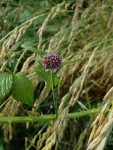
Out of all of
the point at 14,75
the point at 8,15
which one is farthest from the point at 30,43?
the point at 14,75

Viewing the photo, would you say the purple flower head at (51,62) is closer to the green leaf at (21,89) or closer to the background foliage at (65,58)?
the green leaf at (21,89)

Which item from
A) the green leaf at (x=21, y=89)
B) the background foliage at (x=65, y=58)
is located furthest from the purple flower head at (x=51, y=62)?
the background foliage at (x=65, y=58)

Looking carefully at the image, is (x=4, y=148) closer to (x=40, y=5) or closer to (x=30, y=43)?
(x=30, y=43)

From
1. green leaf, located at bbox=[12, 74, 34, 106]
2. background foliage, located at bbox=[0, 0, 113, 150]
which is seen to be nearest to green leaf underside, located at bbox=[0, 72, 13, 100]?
green leaf, located at bbox=[12, 74, 34, 106]

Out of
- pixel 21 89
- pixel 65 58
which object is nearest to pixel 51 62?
pixel 21 89

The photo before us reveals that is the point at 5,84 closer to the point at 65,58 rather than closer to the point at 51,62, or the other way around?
the point at 51,62
